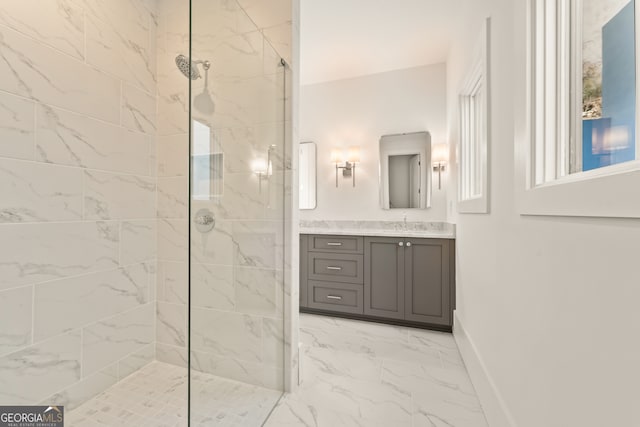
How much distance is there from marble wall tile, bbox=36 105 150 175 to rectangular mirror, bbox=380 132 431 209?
238 centimetres

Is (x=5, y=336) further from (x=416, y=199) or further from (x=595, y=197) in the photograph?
(x=416, y=199)

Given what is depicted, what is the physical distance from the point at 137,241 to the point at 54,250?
431 mm

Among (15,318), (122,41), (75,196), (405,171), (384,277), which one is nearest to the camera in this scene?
(15,318)

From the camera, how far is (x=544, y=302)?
2.94 ft

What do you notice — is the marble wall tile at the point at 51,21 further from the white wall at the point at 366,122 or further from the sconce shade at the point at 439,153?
the sconce shade at the point at 439,153

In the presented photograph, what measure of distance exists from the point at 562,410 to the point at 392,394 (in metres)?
0.97

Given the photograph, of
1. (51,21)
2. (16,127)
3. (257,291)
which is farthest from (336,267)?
(51,21)

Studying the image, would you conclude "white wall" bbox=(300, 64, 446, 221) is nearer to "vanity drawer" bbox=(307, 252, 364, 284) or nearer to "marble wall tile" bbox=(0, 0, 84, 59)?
"vanity drawer" bbox=(307, 252, 364, 284)

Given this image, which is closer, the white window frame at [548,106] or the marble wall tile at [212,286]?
the white window frame at [548,106]

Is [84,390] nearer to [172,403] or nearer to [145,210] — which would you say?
[172,403]

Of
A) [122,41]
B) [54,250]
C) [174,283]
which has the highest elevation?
[122,41]

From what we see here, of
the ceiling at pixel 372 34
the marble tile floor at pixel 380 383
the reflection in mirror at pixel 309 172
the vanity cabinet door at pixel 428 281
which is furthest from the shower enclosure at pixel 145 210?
the reflection in mirror at pixel 309 172

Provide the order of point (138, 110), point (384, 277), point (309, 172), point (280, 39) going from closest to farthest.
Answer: point (280, 39)
point (138, 110)
point (384, 277)
point (309, 172)

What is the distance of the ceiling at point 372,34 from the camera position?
2193mm
